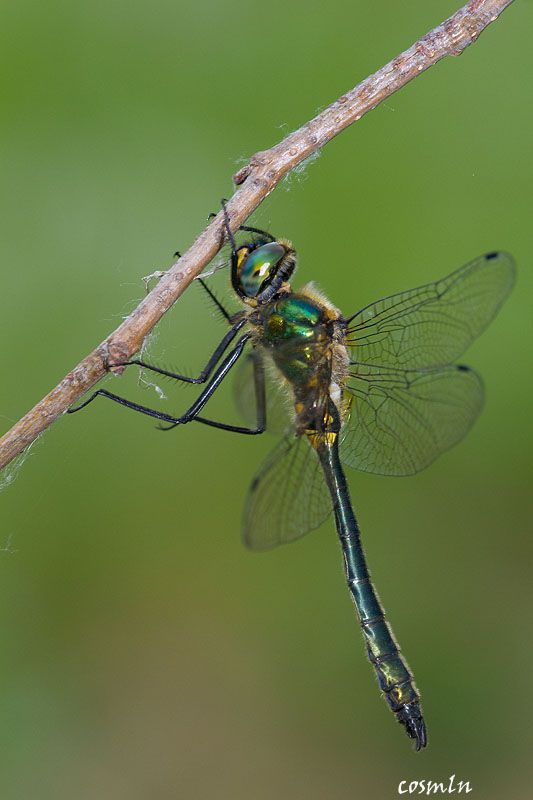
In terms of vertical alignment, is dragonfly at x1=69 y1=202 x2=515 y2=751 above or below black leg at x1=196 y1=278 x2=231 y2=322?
below

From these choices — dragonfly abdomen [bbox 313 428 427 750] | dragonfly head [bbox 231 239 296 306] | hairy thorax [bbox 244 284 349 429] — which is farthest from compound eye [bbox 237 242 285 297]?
dragonfly abdomen [bbox 313 428 427 750]

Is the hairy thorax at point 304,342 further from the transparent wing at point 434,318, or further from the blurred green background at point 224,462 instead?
the blurred green background at point 224,462

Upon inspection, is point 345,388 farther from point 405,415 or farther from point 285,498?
point 285,498

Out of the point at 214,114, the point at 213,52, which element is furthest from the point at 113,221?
the point at 213,52

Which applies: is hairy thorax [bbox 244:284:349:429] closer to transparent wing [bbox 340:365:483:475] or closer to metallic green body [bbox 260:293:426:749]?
metallic green body [bbox 260:293:426:749]

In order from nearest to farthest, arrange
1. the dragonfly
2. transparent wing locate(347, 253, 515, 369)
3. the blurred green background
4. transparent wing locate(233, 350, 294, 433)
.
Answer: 1. the dragonfly
2. transparent wing locate(347, 253, 515, 369)
3. transparent wing locate(233, 350, 294, 433)
4. the blurred green background

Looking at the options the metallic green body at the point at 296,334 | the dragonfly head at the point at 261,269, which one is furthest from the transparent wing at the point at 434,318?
the dragonfly head at the point at 261,269

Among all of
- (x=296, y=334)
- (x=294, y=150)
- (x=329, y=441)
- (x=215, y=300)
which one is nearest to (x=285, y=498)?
(x=329, y=441)
